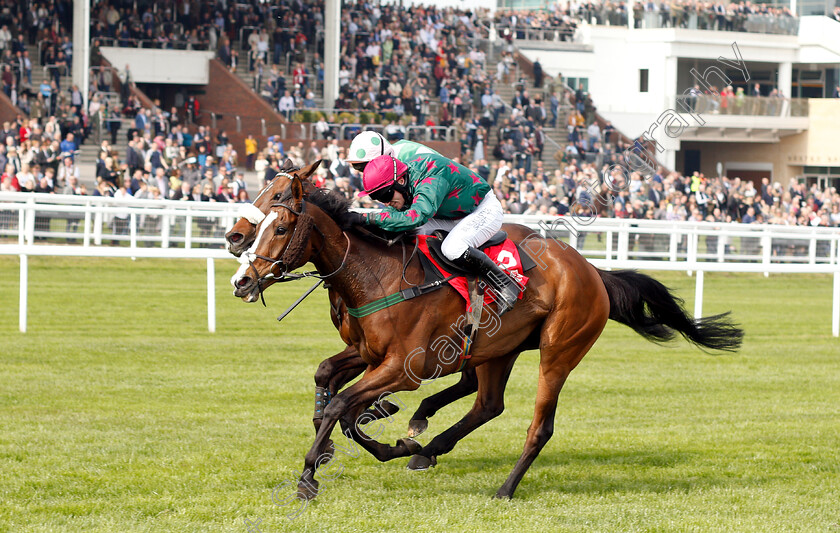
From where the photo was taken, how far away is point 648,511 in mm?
5172

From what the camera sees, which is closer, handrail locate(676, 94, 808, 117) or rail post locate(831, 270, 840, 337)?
rail post locate(831, 270, 840, 337)

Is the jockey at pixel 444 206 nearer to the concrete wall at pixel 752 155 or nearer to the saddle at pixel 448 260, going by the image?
the saddle at pixel 448 260

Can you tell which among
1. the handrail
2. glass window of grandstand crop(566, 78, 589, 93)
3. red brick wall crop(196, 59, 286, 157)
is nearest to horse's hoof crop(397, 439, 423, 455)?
red brick wall crop(196, 59, 286, 157)

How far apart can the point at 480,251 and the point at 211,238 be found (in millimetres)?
9478

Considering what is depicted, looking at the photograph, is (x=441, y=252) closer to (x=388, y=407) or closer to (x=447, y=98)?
(x=388, y=407)

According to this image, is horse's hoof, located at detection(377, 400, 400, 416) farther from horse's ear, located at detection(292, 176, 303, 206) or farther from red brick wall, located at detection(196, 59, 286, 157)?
red brick wall, located at detection(196, 59, 286, 157)

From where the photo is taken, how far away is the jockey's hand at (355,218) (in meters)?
5.27

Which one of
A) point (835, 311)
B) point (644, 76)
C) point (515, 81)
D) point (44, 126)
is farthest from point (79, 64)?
point (644, 76)

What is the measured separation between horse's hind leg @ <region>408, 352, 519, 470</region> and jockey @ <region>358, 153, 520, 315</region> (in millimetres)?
638

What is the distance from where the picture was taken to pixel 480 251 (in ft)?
18.1

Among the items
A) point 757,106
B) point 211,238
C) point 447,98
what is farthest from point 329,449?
point 757,106

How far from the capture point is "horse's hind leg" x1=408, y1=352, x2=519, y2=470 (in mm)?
5918

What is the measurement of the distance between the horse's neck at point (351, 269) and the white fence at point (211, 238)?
524cm

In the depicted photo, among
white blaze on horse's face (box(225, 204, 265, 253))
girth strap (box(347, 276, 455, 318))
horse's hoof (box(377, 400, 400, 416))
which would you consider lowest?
horse's hoof (box(377, 400, 400, 416))
